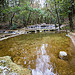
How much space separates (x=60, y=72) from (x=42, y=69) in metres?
0.69

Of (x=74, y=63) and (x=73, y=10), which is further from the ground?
(x=73, y=10)

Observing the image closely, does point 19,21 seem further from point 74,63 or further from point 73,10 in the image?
point 74,63

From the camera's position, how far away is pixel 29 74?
7.65 feet

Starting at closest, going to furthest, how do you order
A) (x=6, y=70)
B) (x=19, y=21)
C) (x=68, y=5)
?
(x=6, y=70)
(x=68, y=5)
(x=19, y=21)

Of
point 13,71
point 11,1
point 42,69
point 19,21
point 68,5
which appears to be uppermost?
point 11,1

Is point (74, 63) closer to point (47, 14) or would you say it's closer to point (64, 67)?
point (64, 67)

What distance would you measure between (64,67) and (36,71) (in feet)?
3.79

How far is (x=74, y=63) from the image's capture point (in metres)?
2.91

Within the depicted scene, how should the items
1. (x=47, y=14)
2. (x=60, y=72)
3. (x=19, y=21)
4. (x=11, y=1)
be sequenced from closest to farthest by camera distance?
1. (x=60, y=72)
2. (x=11, y=1)
3. (x=19, y=21)
4. (x=47, y=14)

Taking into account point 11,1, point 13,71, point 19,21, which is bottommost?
point 13,71

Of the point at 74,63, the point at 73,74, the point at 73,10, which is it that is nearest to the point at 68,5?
the point at 73,10

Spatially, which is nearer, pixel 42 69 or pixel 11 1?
pixel 42 69

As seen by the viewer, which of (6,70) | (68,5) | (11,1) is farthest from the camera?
(11,1)

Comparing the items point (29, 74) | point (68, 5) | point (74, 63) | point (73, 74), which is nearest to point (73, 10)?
point (68, 5)
